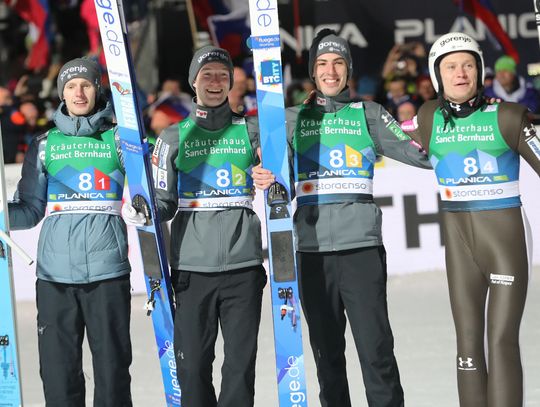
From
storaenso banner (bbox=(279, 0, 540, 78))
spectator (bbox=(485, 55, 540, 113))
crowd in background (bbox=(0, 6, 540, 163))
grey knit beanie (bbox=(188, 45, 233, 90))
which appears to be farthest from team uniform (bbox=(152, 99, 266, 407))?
storaenso banner (bbox=(279, 0, 540, 78))

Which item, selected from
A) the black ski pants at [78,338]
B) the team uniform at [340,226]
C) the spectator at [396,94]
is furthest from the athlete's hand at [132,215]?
the spectator at [396,94]

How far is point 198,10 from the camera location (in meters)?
13.0

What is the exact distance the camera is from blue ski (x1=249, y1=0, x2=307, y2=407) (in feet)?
17.8

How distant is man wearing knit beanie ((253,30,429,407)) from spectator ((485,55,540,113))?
232 inches

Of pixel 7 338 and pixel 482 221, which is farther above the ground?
pixel 482 221

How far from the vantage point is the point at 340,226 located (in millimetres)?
5453

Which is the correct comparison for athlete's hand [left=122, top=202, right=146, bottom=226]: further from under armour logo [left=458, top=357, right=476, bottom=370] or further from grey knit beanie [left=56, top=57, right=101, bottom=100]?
under armour logo [left=458, top=357, right=476, bottom=370]

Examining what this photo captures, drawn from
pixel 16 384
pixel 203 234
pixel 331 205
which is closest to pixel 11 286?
pixel 16 384

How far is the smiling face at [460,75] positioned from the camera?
17.1ft

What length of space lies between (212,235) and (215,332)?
0.42m

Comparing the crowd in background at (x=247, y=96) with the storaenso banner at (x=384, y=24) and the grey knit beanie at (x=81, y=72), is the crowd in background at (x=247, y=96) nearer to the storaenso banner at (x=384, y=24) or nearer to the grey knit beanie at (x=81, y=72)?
the storaenso banner at (x=384, y=24)

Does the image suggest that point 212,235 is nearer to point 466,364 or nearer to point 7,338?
point 7,338

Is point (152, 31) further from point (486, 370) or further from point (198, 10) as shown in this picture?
point (486, 370)

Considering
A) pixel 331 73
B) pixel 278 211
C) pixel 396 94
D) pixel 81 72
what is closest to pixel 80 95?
pixel 81 72
